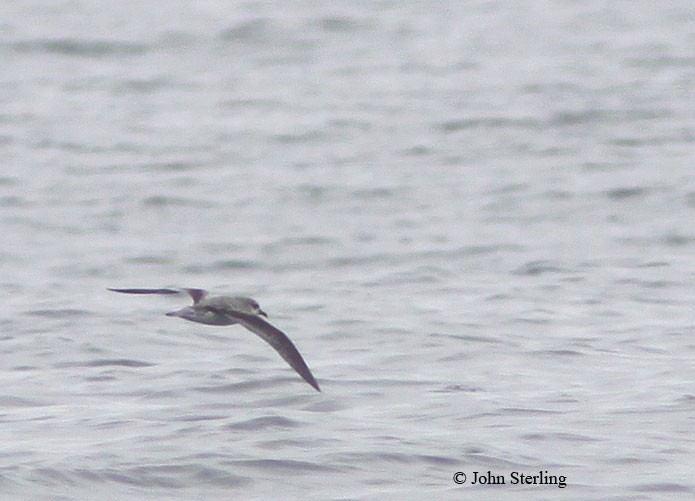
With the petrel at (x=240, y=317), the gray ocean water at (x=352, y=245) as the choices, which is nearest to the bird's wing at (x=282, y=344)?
the petrel at (x=240, y=317)

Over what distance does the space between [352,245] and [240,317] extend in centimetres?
725

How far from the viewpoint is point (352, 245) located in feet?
48.7

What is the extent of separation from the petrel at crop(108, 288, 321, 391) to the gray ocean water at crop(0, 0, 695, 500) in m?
0.73

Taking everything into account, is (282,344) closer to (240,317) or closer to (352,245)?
(240,317)

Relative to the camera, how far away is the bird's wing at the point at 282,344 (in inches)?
285

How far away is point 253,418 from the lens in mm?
8680

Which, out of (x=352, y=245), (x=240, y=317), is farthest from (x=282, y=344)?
(x=352, y=245)

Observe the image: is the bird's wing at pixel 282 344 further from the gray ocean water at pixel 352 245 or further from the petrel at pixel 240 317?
the gray ocean water at pixel 352 245

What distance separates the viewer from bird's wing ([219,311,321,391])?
7250 mm

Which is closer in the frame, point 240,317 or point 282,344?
point 282,344

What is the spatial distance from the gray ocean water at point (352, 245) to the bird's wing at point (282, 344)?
26.2 inches

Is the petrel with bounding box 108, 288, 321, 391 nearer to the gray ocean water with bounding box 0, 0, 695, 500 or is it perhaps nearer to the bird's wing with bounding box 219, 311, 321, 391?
the bird's wing with bounding box 219, 311, 321, 391

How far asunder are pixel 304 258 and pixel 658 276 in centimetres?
323

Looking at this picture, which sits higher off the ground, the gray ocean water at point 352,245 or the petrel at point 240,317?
the petrel at point 240,317
